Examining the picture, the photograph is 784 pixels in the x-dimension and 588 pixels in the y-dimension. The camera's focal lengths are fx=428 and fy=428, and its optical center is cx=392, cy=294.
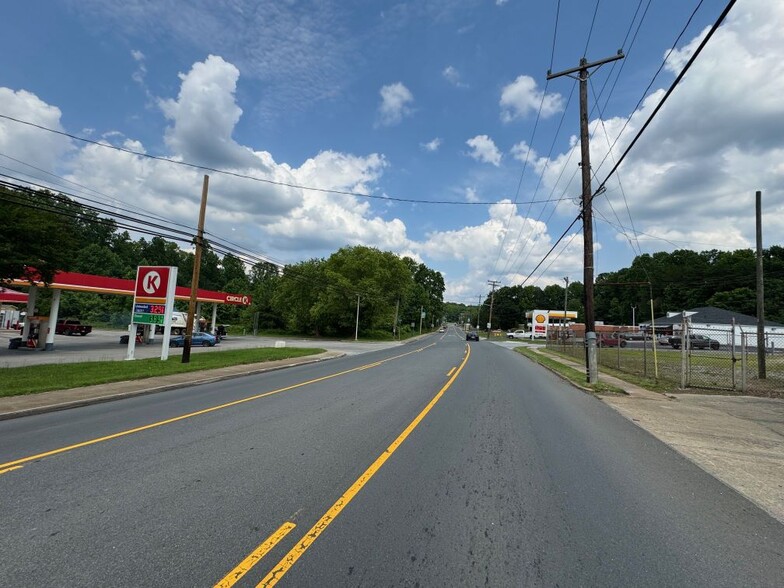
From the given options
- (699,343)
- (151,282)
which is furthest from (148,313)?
(699,343)

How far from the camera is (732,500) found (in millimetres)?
4734

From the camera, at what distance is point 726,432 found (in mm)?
8141

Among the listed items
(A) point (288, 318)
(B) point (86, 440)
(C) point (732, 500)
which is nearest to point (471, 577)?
(C) point (732, 500)

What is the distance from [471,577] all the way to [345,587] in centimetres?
90

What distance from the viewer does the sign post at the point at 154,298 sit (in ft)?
62.1

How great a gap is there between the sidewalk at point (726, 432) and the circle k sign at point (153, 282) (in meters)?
18.0

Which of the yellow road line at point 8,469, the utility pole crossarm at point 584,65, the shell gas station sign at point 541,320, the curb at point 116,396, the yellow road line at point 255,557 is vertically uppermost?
the utility pole crossarm at point 584,65

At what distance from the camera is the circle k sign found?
19172mm

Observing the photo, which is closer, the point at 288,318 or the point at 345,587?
the point at 345,587

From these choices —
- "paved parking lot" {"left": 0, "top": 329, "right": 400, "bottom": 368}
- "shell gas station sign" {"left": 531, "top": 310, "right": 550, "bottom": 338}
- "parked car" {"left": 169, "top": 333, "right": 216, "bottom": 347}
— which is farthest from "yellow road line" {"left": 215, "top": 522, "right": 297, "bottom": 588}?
"shell gas station sign" {"left": 531, "top": 310, "right": 550, "bottom": 338}

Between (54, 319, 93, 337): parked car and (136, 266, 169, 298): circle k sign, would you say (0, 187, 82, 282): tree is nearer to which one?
(136, 266, 169, 298): circle k sign

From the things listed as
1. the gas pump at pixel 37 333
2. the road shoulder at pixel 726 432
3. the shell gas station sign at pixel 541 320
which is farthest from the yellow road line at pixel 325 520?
the shell gas station sign at pixel 541 320

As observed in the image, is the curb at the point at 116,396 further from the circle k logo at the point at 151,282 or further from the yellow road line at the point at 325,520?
the yellow road line at the point at 325,520

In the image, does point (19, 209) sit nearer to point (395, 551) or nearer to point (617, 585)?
point (395, 551)
